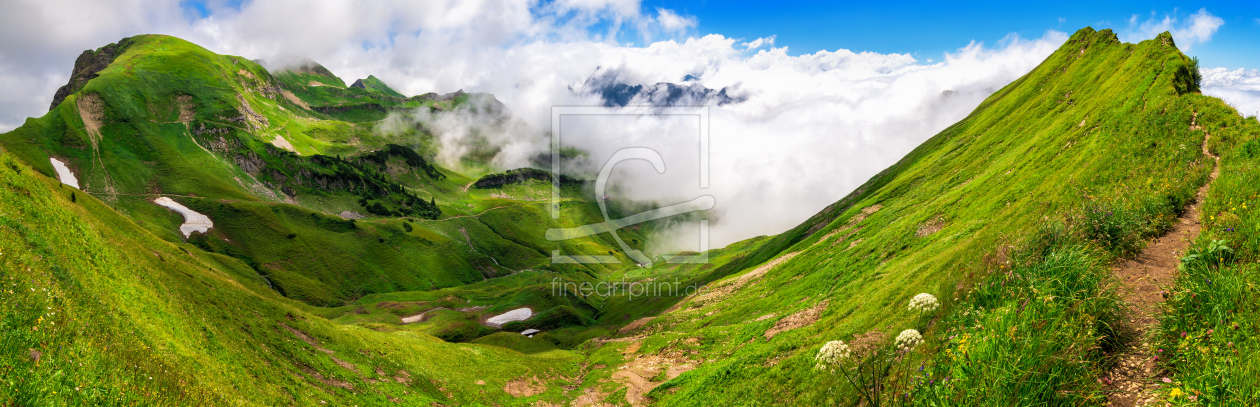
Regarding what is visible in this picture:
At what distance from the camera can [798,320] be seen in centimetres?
4059

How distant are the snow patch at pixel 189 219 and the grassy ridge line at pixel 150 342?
634 ft

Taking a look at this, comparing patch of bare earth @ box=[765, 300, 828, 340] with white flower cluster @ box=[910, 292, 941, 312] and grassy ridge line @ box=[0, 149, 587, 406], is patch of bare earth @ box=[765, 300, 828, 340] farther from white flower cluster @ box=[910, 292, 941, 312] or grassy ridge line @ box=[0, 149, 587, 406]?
white flower cluster @ box=[910, 292, 941, 312]

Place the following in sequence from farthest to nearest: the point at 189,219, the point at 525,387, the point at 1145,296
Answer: the point at 189,219 → the point at 525,387 → the point at 1145,296

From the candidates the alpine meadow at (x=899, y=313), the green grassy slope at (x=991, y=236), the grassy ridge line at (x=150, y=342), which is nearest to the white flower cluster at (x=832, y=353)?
the alpine meadow at (x=899, y=313)

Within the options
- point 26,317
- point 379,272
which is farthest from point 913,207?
point 379,272

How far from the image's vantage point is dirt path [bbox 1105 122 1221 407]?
31.2 ft

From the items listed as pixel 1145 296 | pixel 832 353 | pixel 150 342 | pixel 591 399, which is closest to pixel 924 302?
pixel 832 353

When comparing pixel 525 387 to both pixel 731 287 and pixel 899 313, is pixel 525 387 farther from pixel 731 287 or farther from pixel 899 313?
pixel 731 287

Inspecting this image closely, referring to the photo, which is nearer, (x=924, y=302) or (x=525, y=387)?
(x=924, y=302)

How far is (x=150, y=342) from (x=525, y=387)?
3233cm

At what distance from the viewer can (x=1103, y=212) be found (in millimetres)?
14938

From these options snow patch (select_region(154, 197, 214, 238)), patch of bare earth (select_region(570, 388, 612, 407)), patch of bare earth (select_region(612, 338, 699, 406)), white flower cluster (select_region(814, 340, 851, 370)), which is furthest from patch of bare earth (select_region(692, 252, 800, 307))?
snow patch (select_region(154, 197, 214, 238))

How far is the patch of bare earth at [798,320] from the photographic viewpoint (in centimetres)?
3931

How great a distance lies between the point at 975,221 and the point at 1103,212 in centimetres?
3047
